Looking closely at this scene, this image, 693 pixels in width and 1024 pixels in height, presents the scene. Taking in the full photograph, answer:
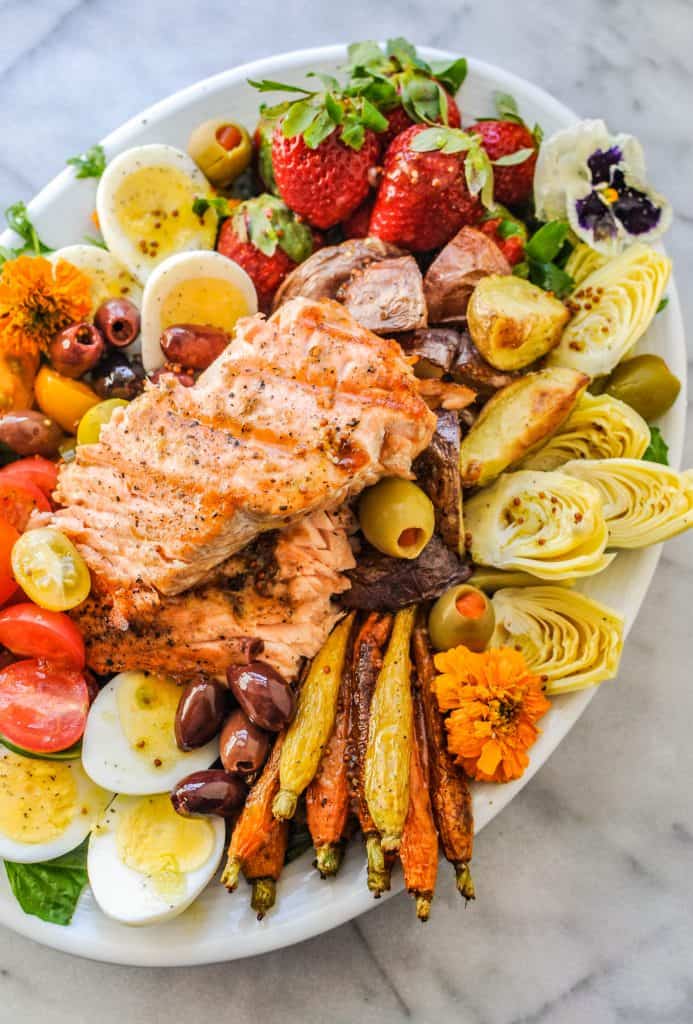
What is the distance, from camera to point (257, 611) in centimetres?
272

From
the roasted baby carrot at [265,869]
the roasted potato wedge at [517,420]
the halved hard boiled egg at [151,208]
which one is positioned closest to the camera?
the roasted baby carrot at [265,869]

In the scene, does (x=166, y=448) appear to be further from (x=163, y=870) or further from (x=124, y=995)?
(x=124, y=995)

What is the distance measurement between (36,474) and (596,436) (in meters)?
1.71

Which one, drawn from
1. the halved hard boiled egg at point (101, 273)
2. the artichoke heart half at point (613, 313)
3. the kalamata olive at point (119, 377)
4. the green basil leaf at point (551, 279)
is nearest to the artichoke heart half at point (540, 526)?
the artichoke heart half at point (613, 313)

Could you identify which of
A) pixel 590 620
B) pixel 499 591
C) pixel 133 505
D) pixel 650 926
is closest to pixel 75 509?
pixel 133 505

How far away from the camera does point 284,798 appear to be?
2.60 metres

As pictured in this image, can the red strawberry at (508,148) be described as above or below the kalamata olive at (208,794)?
above

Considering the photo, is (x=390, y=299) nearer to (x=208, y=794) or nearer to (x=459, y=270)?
(x=459, y=270)

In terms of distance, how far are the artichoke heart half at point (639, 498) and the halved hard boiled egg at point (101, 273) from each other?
5.04ft

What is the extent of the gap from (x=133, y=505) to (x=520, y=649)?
1181 mm

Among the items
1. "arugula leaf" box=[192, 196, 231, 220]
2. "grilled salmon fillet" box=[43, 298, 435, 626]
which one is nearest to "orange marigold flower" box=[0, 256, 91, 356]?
"arugula leaf" box=[192, 196, 231, 220]

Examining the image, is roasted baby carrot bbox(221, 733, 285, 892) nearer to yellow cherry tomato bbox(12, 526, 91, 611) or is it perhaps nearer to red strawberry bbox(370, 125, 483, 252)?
yellow cherry tomato bbox(12, 526, 91, 611)

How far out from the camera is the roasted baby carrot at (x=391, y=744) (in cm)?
254

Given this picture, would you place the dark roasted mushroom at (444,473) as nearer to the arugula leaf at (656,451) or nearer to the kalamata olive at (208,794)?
the arugula leaf at (656,451)
